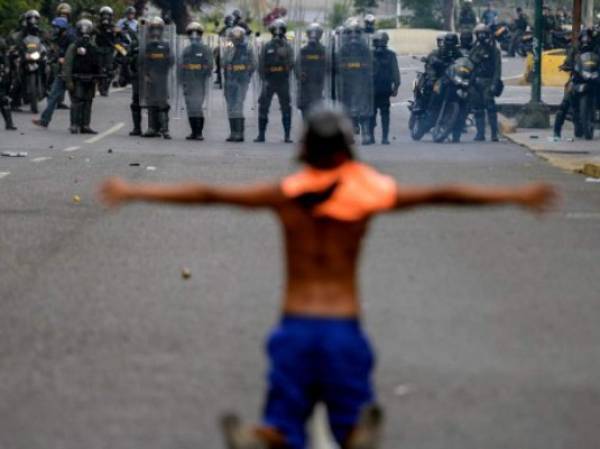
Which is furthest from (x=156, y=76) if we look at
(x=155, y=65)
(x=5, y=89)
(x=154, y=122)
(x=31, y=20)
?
(x=31, y=20)

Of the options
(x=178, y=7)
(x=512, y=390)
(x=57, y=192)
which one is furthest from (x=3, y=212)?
(x=178, y=7)

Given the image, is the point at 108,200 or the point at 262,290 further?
the point at 262,290

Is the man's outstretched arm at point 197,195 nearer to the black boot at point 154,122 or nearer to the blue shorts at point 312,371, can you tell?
the blue shorts at point 312,371

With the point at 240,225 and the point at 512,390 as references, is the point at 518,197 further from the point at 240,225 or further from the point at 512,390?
the point at 240,225

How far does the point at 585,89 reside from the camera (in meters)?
28.5

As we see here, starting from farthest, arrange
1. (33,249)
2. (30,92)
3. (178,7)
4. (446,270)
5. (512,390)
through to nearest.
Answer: (178,7) < (30,92) < (33,249) < (446,270) < (512,390)

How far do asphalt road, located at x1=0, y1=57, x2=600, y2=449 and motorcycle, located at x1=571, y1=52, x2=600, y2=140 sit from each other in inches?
334

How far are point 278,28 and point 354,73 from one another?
148 cm

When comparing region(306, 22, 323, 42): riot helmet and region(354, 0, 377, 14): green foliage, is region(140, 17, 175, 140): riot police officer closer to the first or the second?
region(306, 22, 323, 42): riot helmet

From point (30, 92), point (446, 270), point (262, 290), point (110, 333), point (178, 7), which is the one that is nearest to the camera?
point (110, 333)

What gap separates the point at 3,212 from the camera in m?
17.0

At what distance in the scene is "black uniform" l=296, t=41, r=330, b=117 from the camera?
3048cm

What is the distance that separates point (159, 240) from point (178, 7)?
185 ft

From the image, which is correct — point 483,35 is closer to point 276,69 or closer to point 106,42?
point 276,69
